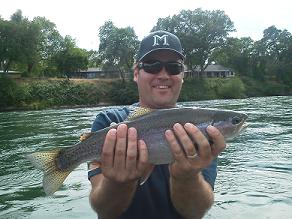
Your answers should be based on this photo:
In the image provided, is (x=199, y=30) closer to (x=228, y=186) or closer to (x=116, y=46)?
(x=116, y=46)

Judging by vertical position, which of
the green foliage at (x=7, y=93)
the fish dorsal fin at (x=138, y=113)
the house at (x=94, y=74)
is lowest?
the green foliage at (x=7, y=93)

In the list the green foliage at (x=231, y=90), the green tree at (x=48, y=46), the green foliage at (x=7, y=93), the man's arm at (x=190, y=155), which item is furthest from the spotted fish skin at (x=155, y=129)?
the green tree at (x=48, y=46)

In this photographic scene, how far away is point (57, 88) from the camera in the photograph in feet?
218

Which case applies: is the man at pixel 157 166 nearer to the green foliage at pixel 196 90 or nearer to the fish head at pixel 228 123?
the fish head at pixel 228 123

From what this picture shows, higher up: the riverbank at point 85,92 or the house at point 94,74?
the house at point 94,74

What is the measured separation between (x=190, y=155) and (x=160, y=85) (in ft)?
3.93

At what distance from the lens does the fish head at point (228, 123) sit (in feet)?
12.6

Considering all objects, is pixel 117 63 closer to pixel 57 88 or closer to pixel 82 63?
pixel 82 63

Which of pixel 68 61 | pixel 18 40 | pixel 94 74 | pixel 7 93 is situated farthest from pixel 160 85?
pixel 94 74

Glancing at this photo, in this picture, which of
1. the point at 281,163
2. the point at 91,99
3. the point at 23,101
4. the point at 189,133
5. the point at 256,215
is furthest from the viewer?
the point at 91,99

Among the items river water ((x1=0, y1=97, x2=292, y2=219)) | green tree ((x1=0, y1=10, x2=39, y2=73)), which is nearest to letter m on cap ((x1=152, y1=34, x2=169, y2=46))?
river water ((x1=0, y1=97, x2=292, y2=219))

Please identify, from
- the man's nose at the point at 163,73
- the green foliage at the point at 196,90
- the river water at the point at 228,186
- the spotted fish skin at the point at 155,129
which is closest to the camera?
the spotted fish skin at the point at 155,129

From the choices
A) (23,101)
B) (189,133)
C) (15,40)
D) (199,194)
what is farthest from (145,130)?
(15,40)

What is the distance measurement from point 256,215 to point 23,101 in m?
55.6
